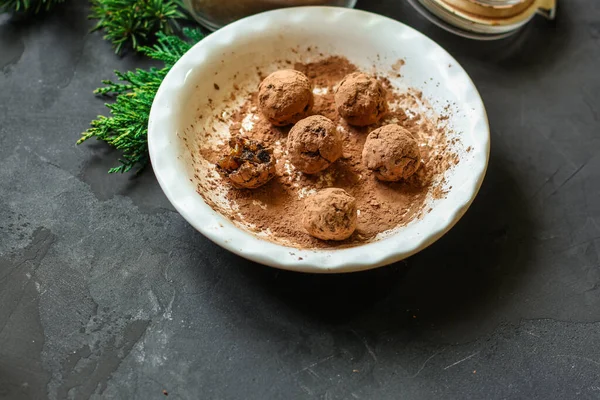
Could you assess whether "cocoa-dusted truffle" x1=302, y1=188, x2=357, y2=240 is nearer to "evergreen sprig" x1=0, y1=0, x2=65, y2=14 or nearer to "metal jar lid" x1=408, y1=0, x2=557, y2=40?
"metal jar lid" x1=408, y1=0, x2=557, y2=40

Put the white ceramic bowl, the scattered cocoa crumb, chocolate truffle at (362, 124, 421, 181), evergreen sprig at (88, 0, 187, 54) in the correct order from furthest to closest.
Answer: evergreen sprig at (88, 0, 187, 54)
the scattered cocoa crumb
chocolate truffle at (362, 124, 421, 181)
the white ceramic bowl

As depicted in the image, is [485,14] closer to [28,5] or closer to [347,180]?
[347,180]

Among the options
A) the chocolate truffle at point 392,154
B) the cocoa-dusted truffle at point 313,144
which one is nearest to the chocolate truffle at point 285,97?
the cocoa-dusted truffle at point 313,144

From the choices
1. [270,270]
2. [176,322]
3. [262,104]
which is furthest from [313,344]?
[262,104]

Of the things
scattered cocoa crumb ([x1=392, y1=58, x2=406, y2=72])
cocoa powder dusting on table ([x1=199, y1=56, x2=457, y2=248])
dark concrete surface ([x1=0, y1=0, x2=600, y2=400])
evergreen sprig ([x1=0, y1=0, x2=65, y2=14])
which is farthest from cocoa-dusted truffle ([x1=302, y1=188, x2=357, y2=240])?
evergreen sprig ([x1=0, y1=0, x2=65, y2=14])

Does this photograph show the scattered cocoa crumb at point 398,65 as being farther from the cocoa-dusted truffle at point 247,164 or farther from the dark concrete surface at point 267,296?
the cocoa-dusted truffle at point 247,164

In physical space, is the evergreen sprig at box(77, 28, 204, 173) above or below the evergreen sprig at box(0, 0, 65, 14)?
below
